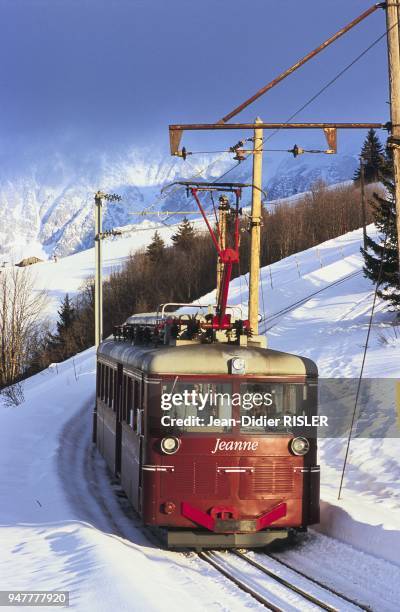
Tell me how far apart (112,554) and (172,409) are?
83.3 inches

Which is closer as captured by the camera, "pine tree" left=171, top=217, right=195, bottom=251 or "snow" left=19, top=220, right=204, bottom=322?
"pine tree" left=171, top=217, right=195, bottom=251

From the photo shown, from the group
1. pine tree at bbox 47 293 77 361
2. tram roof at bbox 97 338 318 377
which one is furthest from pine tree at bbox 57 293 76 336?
tram roof at bbox 97 338 318 377

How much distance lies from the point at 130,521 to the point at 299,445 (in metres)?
3.46

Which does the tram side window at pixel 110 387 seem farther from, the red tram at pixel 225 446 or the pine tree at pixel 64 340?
the pine tree at pixel 64 340

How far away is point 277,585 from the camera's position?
8469 millimetres

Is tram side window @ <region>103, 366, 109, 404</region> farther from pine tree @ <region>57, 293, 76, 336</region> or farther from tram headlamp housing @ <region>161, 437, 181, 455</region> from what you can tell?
pine tree @ <region>57, 293, 76, 336</region>

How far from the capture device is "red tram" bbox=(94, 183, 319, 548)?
10.1m

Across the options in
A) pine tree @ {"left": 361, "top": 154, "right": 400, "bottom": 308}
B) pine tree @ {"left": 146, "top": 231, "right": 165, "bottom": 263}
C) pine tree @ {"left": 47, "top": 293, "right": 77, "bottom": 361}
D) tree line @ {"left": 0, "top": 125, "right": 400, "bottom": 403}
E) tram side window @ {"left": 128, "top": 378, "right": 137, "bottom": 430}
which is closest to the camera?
tram side window @ {"left": 128, "top": 378, "right": 137, "bottom": 430}

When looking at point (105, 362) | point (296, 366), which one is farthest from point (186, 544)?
point (105, 362)

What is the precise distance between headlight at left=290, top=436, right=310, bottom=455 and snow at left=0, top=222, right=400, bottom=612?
114 centimetres

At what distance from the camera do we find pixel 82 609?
685cm

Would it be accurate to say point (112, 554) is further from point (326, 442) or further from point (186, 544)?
point (326, 442)

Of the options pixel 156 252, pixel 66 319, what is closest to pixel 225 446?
pixel 66 319

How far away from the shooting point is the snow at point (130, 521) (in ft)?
25.8
